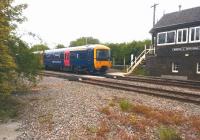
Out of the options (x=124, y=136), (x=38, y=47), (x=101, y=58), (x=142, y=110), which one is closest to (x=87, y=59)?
(x=101, y=58)

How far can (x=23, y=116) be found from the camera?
11023 mm

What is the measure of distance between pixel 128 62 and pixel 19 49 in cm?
2835

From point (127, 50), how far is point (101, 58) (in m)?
12.4

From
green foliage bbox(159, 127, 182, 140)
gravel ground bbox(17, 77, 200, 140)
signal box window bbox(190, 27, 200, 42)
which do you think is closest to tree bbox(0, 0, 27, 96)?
gravel ground bbox(17, 77, 200, 140)

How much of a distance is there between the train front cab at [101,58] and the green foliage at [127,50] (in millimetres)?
11144

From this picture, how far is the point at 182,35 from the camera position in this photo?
28.1 meters

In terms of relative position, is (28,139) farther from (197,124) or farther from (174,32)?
(174,32)

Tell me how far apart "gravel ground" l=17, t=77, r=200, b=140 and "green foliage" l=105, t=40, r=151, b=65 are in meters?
26.6

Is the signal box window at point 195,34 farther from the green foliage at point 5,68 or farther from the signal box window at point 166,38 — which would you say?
the green foliage at point 5,68

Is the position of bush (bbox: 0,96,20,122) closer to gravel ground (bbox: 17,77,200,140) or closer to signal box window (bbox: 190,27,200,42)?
gravel ground (bbox: 17,77,200,140)

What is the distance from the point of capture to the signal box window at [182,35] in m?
27.7

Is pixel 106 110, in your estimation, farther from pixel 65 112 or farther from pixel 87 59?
pixel 87 59

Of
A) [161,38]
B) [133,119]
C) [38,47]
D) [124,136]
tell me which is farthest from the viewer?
[161,38]

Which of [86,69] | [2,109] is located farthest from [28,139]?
[86,69]
